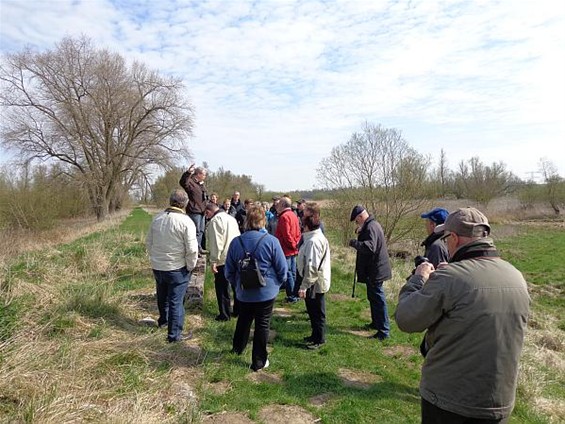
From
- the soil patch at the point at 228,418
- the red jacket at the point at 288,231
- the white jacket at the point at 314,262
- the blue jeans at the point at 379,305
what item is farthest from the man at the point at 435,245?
the red jacket at the point at 288,231

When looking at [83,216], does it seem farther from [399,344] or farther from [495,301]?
[495,301]

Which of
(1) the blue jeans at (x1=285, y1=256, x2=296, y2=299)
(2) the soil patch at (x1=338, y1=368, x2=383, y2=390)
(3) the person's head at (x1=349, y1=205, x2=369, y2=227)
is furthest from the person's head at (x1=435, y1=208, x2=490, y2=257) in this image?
(1) the blue jeans at (x1=285, y1=256, x2=296, y2=299)

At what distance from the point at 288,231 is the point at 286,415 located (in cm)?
367

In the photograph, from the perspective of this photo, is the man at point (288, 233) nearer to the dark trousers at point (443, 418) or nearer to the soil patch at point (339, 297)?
the soil patch at point (339, 297)

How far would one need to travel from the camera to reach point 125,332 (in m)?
5.40

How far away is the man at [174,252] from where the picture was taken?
5293 millimetres

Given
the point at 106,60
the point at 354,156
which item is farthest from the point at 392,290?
the point at 106,60

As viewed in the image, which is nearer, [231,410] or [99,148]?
[231,410]

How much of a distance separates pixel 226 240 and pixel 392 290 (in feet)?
16.9

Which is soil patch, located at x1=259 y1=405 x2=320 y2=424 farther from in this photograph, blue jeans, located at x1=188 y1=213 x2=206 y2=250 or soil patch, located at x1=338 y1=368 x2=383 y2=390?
blue jeans, located at x1=188 y1=213 x2=206 y2=250

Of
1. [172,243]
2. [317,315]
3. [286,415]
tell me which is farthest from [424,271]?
[172,243]

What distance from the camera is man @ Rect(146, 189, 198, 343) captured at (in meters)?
5.29

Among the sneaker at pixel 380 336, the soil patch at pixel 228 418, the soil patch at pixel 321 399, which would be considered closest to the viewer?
the soil patch at pixel 228 418

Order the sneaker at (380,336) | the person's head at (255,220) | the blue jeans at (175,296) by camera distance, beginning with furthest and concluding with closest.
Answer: the sneaker at (380,336) < the blue jeans at (175,296) < the person's head at (255,220)
